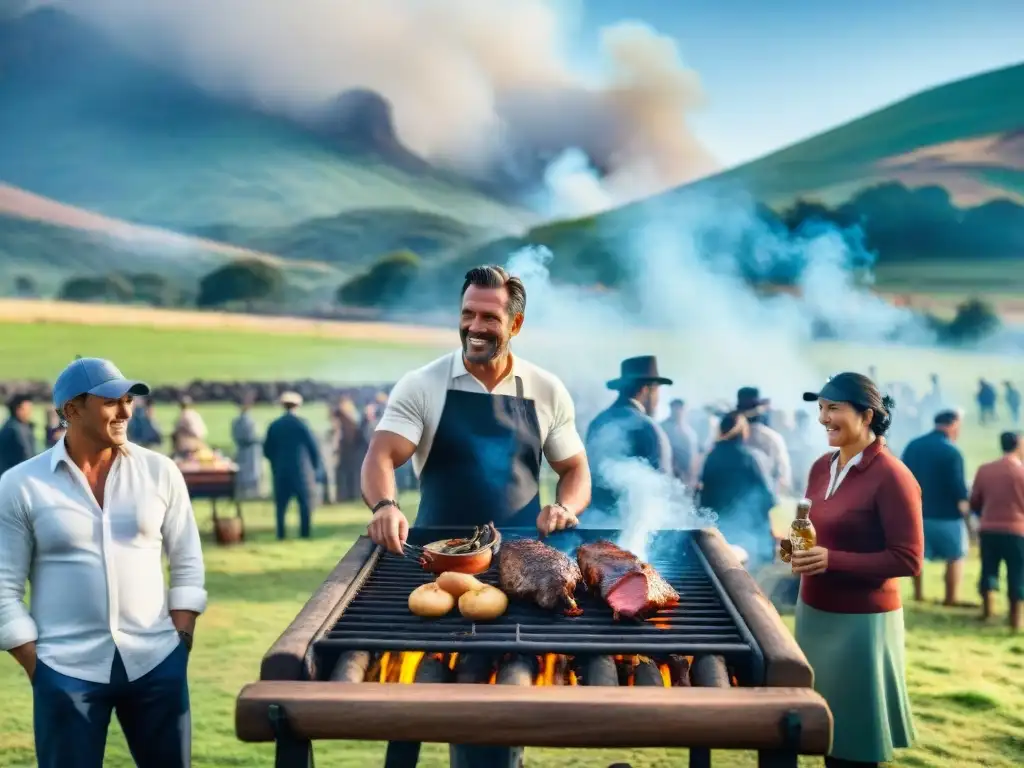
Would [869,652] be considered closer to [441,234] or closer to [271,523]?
[271,523]

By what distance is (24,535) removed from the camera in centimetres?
272

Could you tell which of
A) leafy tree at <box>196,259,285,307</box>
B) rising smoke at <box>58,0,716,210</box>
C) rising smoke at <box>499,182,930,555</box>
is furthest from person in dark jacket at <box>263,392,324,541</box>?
rising smoke at <box>58,0,716,210</box>

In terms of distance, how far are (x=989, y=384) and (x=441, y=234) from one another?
11.3 m

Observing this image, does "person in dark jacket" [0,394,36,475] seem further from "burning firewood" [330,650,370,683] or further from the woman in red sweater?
the woman in red sweater

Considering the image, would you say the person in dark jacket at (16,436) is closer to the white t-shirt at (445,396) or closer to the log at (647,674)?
the white t-shirt at (445,396)

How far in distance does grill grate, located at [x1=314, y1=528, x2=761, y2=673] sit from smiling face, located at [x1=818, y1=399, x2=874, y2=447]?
30.7 inches

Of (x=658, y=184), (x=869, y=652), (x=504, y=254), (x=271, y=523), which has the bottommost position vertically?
(x=271, y=523)

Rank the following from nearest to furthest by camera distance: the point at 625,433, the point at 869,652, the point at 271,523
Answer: the point at 869,652 < the point at 625,433 < the point at 271,523

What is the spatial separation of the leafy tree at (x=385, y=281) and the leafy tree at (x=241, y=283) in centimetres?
154

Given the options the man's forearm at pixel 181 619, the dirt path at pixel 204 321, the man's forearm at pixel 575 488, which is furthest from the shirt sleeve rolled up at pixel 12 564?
the dirt path at pixel 204 321

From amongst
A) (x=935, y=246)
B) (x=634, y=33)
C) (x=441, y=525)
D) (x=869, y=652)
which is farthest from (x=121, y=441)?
(x=935, y=246)

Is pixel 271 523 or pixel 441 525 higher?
pixel 441 525

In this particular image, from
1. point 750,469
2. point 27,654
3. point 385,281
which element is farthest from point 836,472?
point 385,281

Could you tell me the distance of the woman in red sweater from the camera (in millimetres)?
3244
